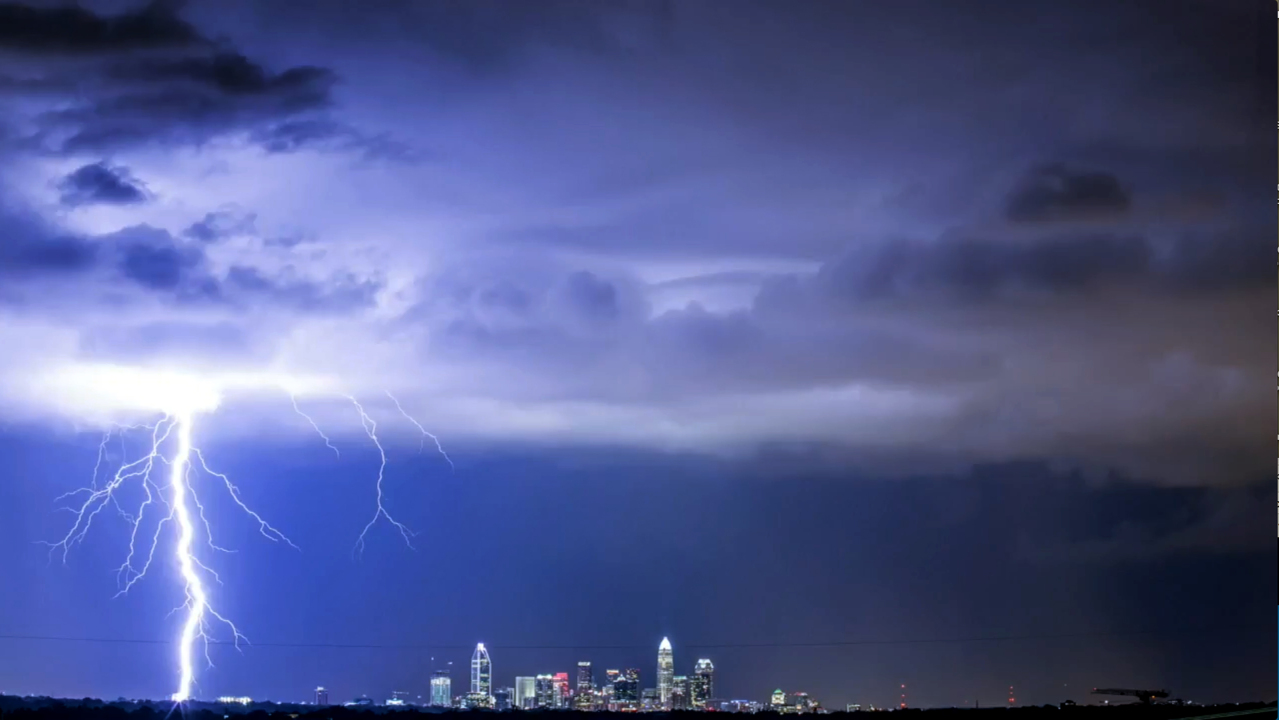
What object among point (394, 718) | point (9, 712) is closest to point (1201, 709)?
point (394, 718)

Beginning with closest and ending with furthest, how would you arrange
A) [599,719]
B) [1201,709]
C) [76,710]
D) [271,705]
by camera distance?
[599,719]
[76,710]
[1201,709]
[271,705]

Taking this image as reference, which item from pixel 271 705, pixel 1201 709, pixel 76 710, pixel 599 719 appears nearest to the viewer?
pixel 599 719

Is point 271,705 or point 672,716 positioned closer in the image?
point 672,716

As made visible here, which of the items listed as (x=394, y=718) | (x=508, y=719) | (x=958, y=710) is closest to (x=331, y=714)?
(x=394, y=718)

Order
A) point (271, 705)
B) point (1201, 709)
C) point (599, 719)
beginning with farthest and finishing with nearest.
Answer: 1. point (271, 705)
2. point (1201, 709)
3. point (599, 719)

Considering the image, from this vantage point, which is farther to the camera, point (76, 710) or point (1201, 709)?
point (1201, 709)

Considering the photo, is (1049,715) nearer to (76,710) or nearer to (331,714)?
(331,714)

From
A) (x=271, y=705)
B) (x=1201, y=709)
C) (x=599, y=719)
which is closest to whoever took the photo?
(x=599, y=719)

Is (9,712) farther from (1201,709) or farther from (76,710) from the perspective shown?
(1201,709)
